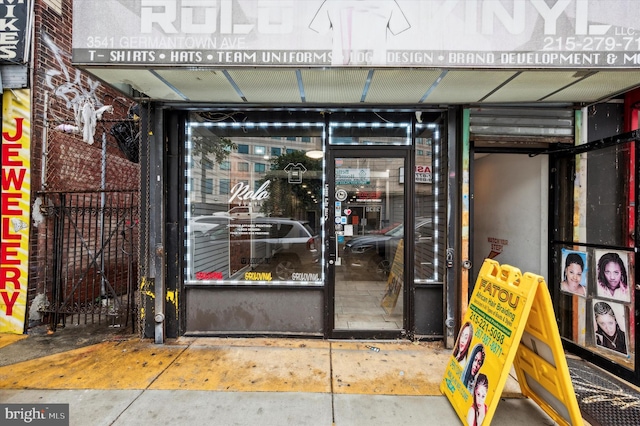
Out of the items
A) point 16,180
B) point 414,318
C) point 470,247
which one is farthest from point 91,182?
point 470,247

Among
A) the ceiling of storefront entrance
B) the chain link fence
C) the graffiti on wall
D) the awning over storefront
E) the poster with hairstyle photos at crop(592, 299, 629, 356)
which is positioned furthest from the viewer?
the graffiti on wall

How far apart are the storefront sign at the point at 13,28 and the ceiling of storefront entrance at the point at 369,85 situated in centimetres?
218

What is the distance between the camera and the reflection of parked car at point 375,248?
450 centimetres

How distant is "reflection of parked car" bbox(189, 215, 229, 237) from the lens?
4.61m

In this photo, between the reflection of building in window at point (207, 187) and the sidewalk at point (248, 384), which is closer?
the sidewalk at point (248, 384)

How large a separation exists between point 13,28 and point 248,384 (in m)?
5.84

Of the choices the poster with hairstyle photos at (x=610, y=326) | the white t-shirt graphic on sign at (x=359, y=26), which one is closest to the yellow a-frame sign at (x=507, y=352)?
the poster with hairstyle photos at (x=610, y=326)

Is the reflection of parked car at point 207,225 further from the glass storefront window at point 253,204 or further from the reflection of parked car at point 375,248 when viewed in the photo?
the reflection of parked car at point 375,248

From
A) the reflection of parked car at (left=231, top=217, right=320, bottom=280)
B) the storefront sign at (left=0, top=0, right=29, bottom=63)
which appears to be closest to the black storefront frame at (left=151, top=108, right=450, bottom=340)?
the reflection of parked car at (left=231, top=217, right=320, bottom=280)

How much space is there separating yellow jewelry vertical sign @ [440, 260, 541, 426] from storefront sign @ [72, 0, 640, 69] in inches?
82.7

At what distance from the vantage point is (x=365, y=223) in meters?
4.50

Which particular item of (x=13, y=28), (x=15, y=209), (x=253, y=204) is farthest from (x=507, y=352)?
(x=13, y=28)

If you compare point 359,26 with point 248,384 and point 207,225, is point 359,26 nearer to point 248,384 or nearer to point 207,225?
point 207,225

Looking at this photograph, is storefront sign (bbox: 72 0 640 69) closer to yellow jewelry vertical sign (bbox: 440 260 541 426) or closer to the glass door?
the glass door
